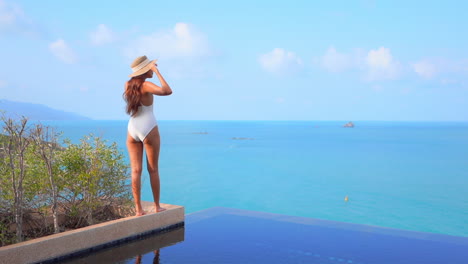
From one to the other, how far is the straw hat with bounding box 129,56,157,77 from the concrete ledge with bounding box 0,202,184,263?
1.39m

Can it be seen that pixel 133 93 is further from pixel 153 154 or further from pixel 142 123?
pixel 153 154

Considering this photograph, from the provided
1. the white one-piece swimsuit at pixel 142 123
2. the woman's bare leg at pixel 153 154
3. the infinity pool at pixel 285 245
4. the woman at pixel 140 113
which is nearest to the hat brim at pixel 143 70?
the woman at pixel 140 113

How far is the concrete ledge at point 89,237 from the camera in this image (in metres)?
3.40

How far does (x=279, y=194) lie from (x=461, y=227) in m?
5.67

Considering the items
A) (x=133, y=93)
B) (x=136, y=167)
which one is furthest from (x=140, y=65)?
(x=136, y=167)

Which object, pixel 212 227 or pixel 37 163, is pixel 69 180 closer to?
pixel 37 163

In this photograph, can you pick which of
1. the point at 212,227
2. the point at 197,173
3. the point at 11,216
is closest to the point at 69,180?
the point at 11,216

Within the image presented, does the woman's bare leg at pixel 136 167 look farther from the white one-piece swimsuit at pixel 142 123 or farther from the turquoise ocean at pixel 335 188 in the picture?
the turquoise ocean at pixel 335 188

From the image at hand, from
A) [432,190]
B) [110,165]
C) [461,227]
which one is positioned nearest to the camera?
[110,165]

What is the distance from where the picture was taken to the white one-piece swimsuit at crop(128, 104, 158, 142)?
4379 mm

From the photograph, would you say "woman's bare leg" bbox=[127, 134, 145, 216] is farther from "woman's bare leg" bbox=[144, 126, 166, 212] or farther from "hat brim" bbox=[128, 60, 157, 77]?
"hat brim" bbox=[128, 60, 157, 77]

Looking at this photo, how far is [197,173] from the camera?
20.7 meters

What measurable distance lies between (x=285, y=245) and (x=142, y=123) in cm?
177

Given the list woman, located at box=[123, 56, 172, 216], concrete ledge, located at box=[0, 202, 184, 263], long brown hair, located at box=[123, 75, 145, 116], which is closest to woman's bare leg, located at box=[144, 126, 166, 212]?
woman, located at box=[123, 56, 172, 216]
